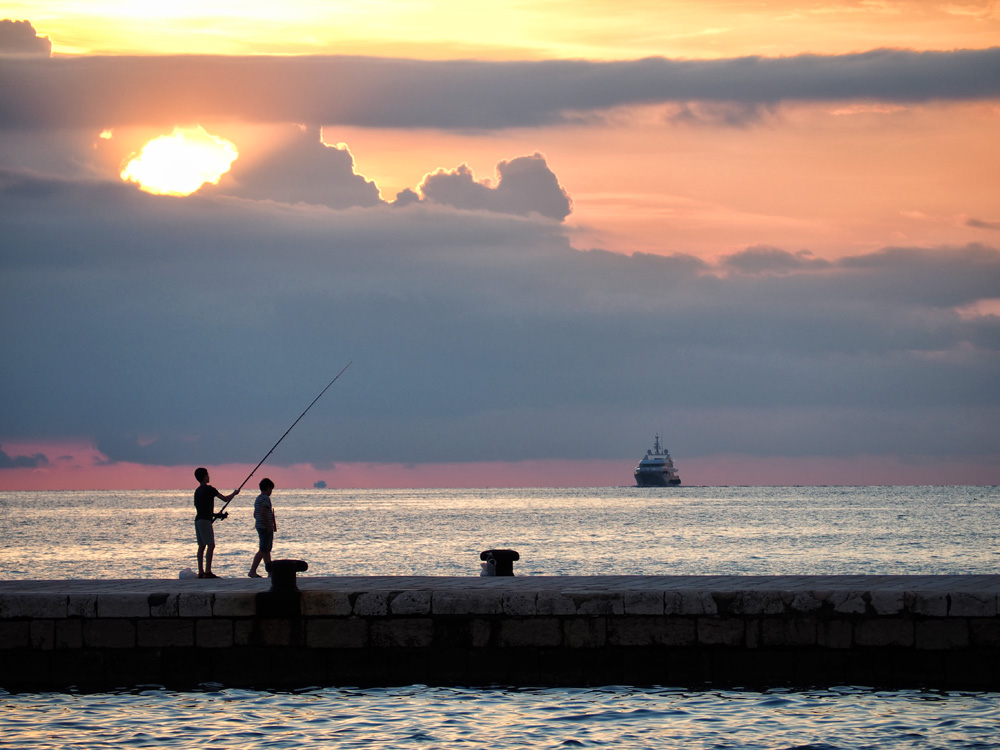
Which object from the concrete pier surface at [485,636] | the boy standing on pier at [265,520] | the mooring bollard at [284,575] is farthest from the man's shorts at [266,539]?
the mooring bollard at [284,575]

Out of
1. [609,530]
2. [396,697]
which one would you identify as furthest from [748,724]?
[609,530]

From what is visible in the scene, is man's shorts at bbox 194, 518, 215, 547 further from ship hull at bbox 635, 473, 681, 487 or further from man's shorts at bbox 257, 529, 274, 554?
ship hull at bbox 635, 473, 681, 487

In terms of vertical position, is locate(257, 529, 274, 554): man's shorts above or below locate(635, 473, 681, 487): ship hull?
below

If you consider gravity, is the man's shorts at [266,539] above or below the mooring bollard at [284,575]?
above

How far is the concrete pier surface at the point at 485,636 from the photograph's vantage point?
537 inches

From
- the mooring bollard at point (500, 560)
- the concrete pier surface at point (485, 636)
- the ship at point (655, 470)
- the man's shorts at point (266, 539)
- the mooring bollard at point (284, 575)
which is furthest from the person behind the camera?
the ship at point (655, 470)

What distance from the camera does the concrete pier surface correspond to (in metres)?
13.6

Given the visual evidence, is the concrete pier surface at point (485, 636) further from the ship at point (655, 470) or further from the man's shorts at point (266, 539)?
the ship at point (655, 470)

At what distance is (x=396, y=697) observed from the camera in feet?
45.0

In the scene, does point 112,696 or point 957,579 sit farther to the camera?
point 957,579

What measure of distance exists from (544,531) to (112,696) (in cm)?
6079

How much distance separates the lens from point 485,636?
552 inches

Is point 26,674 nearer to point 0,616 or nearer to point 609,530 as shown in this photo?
point 0,616

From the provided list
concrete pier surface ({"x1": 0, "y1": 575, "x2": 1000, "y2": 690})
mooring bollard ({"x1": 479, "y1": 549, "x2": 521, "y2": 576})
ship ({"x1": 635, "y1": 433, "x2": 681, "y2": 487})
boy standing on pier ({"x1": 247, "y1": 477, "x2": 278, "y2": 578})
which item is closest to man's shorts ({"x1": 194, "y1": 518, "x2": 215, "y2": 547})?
boy standing on pier ({"x1": 247, "y1": 477, "x2": 278, "y2": 578})
